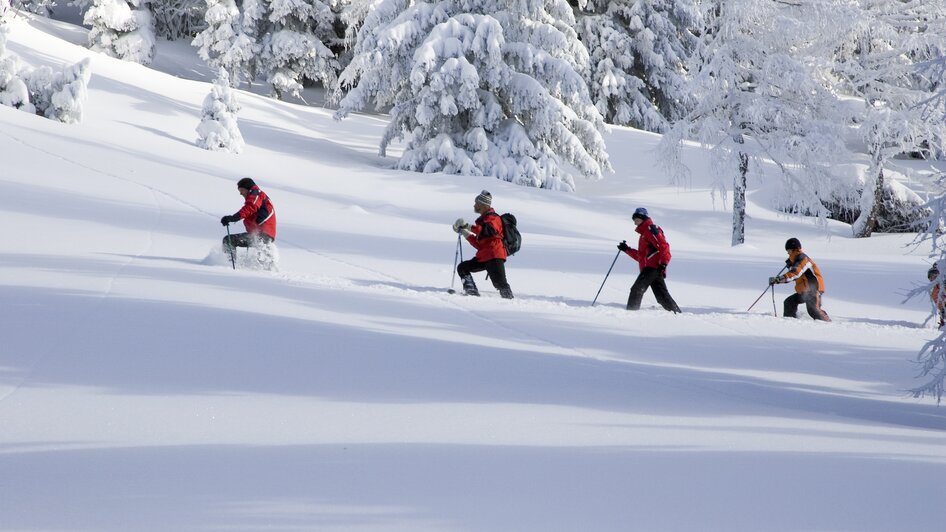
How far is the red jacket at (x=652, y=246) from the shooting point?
1158 cm

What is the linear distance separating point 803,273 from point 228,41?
3123 centimetres

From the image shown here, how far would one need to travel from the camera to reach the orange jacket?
487 inches

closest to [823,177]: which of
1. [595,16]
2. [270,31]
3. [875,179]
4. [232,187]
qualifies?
[875,179]

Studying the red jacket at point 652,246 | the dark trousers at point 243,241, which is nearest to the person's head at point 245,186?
the dark trousers at point 243,241

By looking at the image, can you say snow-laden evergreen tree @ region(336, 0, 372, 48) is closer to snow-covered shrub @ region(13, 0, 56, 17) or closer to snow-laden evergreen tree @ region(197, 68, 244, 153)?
snow-laden evergreen tree @ region(197, 68, 244, 153)

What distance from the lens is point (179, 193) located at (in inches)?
703

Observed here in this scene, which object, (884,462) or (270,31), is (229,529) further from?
(270,31)

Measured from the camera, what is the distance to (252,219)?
11680 mm

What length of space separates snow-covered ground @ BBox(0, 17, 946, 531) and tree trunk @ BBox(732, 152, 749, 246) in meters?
4.41

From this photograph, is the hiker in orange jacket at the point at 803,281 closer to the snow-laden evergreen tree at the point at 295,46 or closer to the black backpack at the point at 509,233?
the black backpack at the point at 509,233

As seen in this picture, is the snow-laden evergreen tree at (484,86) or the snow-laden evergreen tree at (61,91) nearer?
the snow-laden evergreen tree at (61,91)

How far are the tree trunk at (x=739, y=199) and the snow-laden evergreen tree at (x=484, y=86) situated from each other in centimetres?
486

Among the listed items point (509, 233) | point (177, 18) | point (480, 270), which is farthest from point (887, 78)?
point (177, 18)

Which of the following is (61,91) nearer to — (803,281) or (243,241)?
(243,241)
